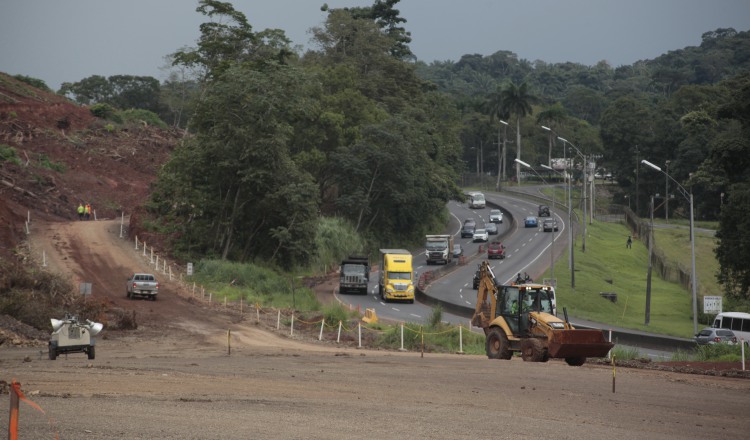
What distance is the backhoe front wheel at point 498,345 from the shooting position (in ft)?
102

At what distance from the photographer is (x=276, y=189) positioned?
73.5m

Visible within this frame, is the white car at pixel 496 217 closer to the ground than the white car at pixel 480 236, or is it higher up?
higher up

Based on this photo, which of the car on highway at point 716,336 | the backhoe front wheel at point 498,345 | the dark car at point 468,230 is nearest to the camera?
the backhoe front wheel at point 498,345

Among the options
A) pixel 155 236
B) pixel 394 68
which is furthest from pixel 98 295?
pixel 394 68

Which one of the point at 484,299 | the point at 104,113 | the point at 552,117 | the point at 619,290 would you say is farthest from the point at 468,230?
the point at 484,299

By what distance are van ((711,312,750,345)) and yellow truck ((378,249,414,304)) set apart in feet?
73.1

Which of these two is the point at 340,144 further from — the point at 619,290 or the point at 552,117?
the point at 552,117

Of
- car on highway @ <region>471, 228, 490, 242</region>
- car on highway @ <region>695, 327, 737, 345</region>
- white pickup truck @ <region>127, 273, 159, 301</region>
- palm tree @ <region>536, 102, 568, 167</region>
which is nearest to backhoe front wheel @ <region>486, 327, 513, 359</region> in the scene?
car on highway @ <region>695, 327, 737, 345</region>

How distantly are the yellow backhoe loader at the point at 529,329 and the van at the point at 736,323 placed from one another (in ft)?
75.9

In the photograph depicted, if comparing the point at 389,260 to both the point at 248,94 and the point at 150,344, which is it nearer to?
the point at 248,94

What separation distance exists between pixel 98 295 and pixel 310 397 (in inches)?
1352

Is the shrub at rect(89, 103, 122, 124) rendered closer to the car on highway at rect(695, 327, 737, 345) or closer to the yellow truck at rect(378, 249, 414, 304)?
the yellow truck at rect(378, 249, 414, 304)

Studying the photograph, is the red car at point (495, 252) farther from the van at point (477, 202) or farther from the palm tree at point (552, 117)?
the palm tree at point (552, 117)

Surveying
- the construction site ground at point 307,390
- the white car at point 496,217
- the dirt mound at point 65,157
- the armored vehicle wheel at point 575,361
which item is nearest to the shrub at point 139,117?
the dirt mound at point 65,157
